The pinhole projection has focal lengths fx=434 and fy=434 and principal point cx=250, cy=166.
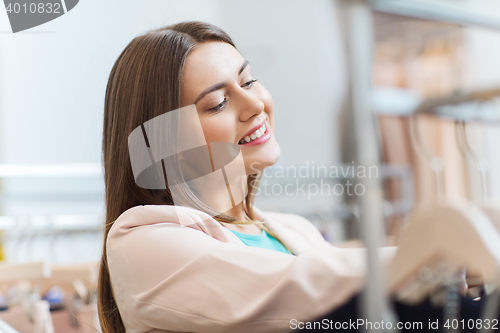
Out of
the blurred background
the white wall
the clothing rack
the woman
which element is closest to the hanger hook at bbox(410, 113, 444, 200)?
the blurred background

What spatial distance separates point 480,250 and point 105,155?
0.35 meters

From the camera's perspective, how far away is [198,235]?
0.37 meters

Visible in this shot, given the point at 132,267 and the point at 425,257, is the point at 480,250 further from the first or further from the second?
the point at 132,267

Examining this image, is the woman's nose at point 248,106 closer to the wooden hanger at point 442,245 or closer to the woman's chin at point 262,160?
the woman's chin at point 262,160

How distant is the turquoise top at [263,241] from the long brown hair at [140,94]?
0.02m

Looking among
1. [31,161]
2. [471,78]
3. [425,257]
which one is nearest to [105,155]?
[425,257]

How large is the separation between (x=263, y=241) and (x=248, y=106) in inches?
6.0

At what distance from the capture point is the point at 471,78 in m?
1.72

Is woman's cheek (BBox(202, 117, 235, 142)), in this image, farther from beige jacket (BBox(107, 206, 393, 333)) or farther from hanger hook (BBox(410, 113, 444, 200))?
hanger hook (BBox(410, 113, 444, 200))

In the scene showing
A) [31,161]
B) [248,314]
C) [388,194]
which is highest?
[248,314]

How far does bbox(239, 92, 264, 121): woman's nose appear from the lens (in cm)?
39

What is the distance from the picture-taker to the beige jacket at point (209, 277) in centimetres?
30

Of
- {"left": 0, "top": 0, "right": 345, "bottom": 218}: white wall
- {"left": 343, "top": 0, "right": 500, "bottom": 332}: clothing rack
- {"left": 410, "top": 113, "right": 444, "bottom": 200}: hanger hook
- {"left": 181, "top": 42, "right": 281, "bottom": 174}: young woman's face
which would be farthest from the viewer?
{"left": 410, "top": 113, "right": 444, "bottom": 200}: hanger hook

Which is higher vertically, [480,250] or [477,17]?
[477,17]
